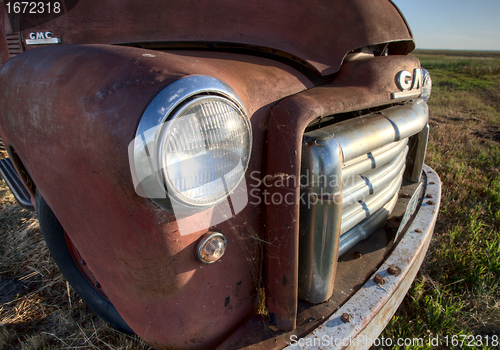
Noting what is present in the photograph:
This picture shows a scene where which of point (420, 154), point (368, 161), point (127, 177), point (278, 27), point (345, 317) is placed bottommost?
point (345, 317)

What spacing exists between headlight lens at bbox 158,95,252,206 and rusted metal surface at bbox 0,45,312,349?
93 mm

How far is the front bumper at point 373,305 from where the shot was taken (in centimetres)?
94

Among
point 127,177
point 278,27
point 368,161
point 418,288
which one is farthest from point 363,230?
point 127,177

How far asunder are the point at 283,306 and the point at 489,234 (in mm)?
2001

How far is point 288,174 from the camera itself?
89 cm

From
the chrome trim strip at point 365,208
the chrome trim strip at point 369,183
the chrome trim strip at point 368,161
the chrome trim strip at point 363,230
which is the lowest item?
the chrome trim strip at point 363,230

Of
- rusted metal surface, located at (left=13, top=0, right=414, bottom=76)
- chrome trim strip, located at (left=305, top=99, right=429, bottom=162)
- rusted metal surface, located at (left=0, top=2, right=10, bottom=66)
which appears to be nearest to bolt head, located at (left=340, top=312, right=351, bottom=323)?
chrome trim strip, located at (left=305, top=99, right=429, bottom=162)

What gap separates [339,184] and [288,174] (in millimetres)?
184

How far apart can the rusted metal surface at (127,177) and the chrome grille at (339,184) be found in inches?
6.8

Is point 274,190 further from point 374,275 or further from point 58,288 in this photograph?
point 58,288

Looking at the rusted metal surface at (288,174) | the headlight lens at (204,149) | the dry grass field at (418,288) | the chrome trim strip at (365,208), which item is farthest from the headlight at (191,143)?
the dry grass field at (418,288)

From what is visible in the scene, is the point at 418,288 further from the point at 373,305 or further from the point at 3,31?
the point at 3,31

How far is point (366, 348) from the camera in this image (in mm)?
1057

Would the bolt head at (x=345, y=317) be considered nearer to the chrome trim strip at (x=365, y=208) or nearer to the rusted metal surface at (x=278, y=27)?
the chrome trim strip at (x=365, y=208)
